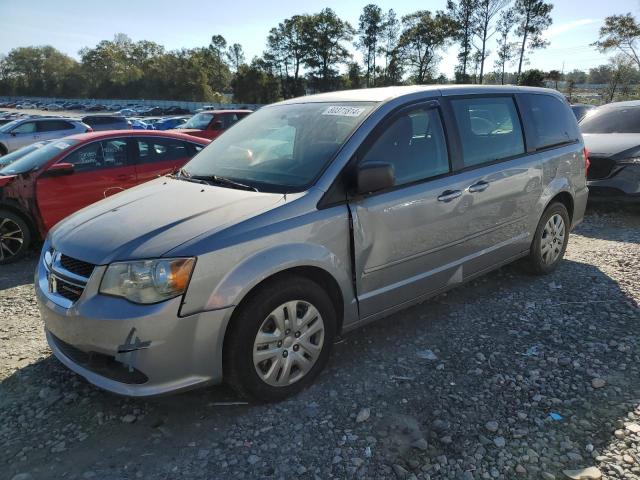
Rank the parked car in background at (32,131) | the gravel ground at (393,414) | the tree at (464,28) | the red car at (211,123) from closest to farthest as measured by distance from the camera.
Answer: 1. the gravel ground at (393,414)
2. the red car at (211,123)
3. the parked car in background at (32,131)
4. the tree at (464,28)

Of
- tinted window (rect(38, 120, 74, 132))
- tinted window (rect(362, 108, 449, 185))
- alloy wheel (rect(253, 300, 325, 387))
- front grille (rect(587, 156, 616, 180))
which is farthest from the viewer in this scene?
tinted window (rect(38, 120, 74, 132))

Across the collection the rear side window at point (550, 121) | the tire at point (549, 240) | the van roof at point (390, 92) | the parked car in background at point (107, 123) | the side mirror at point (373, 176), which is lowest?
the tire at point (549, 240)

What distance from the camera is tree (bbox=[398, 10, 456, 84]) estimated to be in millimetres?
66312

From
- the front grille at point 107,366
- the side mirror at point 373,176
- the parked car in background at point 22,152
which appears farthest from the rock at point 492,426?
the parked car in background at point 22,152

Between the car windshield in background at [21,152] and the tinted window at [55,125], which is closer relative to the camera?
the car windshield in background at [21,152]

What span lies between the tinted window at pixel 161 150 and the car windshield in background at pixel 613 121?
7.03 metres

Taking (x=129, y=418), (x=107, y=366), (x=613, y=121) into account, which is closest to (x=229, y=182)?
(x=107, y=366)

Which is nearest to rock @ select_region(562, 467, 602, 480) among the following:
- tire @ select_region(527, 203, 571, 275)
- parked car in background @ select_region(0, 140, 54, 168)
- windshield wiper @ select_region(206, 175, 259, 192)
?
windshield wiper @ select_region(206, 175, 259, 192)

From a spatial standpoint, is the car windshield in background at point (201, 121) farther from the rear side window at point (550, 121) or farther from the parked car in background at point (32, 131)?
the rear side window at point (550, 121)

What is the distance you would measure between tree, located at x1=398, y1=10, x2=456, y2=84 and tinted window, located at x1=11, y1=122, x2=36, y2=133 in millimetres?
56944

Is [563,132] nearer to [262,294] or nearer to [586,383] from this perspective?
[586,383]

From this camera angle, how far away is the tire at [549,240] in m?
4.65

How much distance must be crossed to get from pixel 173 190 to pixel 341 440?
194 cm

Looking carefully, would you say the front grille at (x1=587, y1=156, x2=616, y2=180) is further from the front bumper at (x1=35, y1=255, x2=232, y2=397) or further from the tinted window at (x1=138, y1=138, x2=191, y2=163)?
the front bumper at (x1=35, y1=255, x2=232, y2=397)
